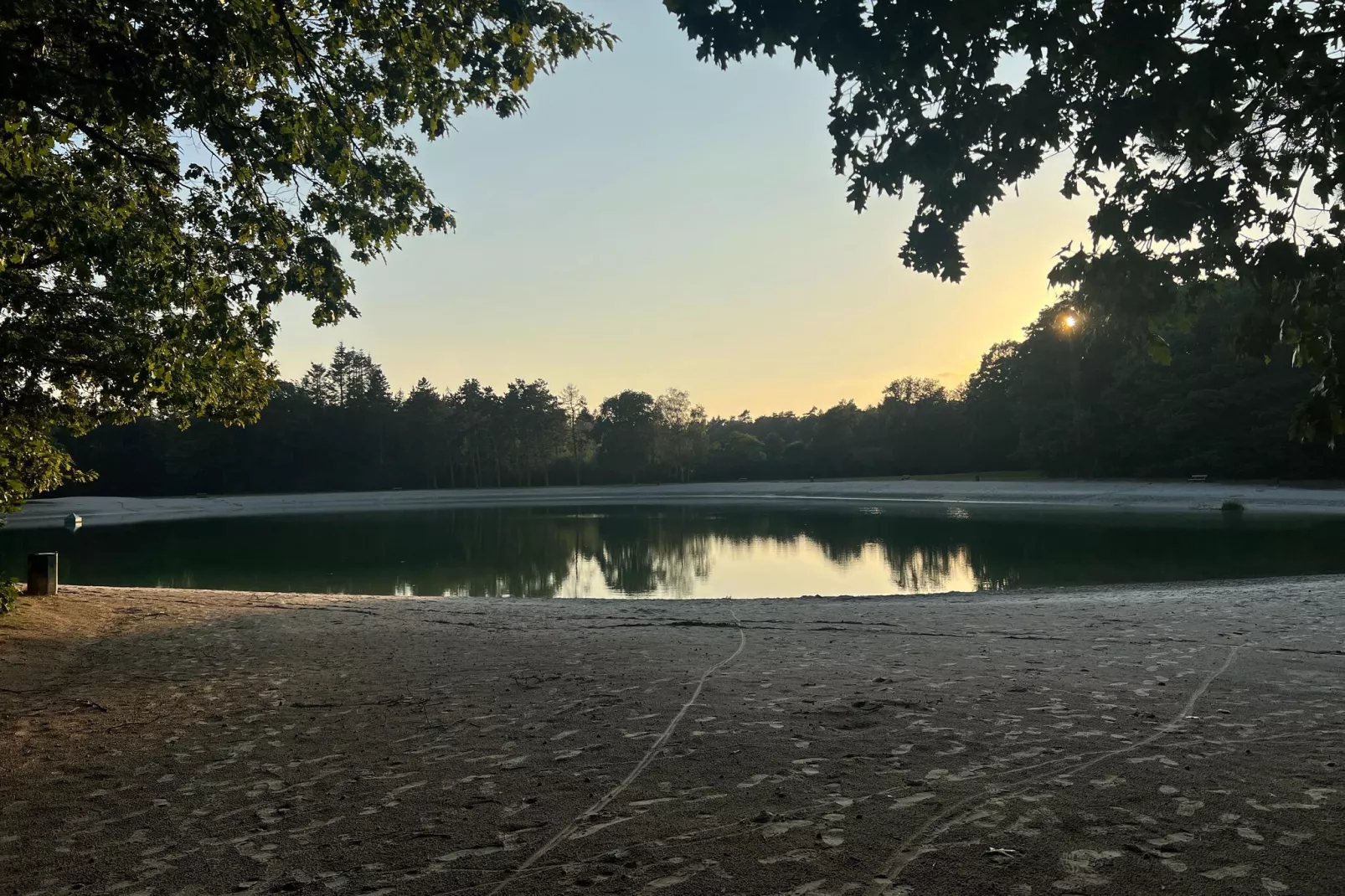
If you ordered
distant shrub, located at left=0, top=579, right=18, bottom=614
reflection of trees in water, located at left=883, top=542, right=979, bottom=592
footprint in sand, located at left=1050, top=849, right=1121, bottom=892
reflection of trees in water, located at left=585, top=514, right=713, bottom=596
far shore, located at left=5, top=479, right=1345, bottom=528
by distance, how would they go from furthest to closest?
far shore, located at left=5, top=479, right=1345, bottom=528 → reflection of trees in water, located at left=585, top=514, right=713, bottom=596 → reflection of trees in water, located at left=883, top=542, right=979, bottom=592 → distant shrub, located at left=0, top=579, right=18, bottom=614 → footprint in sand, located at left=1050, top=849, right=1121, bottom=892

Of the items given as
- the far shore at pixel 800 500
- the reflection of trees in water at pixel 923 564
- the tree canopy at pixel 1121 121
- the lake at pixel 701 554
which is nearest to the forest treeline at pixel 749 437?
the far shore at pixel 800 500

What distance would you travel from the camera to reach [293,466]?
254 ft

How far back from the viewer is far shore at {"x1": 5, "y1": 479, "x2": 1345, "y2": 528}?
37062mm

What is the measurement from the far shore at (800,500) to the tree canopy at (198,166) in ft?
115

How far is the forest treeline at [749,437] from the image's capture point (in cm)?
4791

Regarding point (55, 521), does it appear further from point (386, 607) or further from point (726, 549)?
point (386, 607)

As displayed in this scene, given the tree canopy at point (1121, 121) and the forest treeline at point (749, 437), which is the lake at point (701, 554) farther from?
the forest treeline at point (749, 437)

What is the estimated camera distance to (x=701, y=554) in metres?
26.1

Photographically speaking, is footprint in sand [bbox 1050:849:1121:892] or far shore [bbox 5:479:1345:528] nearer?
footprint in sand [bbox 1050:849:1121:892]

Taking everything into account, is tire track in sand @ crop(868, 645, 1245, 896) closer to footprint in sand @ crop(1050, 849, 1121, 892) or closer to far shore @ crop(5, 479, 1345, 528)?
footprint in sand @ crop(1050, 849, 1121, 892)

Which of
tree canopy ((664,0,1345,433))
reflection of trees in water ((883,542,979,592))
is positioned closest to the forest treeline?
reflection of trees in water ((883,542,979,592))

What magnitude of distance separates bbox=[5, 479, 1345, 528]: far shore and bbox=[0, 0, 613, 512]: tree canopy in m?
34.9

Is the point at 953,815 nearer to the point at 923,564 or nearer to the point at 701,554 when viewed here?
the point at 923,564

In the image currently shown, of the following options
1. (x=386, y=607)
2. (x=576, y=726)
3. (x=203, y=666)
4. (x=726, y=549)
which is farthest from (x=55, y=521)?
(x=576, y=726)
